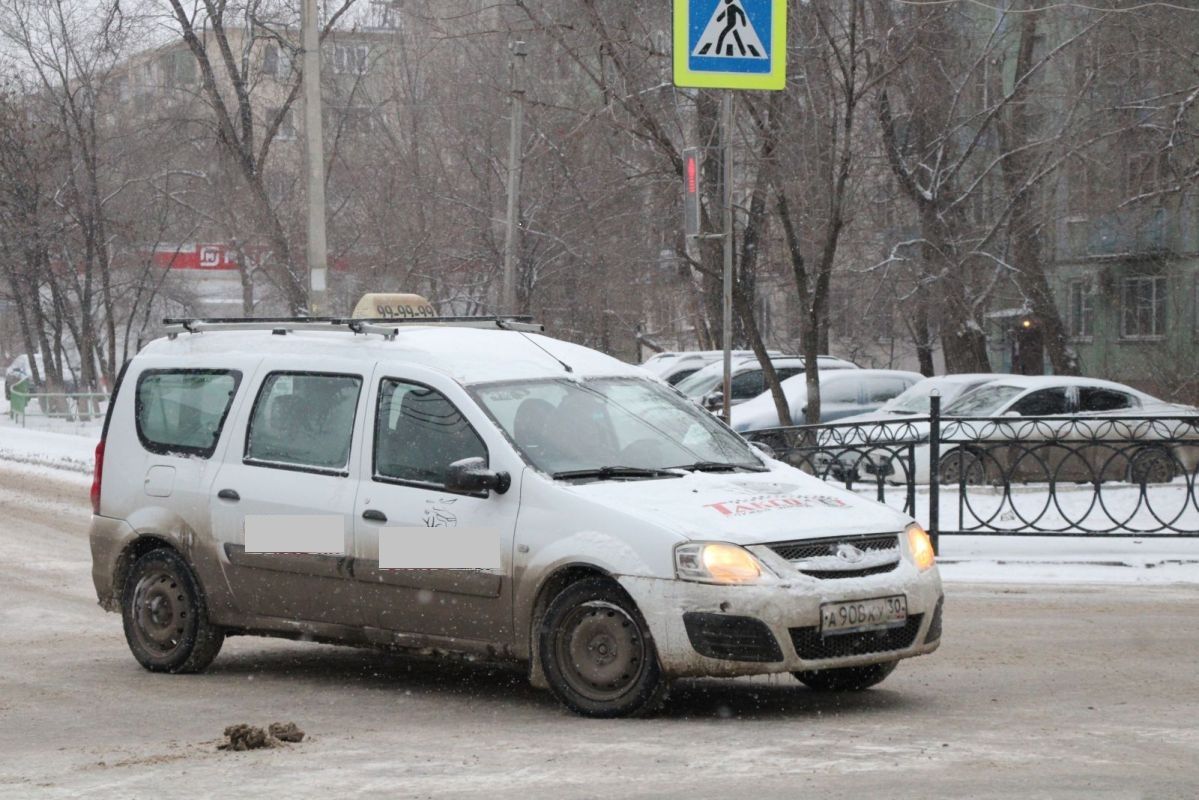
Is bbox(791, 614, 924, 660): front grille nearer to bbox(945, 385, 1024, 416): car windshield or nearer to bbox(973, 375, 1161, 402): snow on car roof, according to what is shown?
bbox(945, 385, 1024, 416): car windshield

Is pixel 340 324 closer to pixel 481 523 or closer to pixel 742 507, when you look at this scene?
pixel 481 523

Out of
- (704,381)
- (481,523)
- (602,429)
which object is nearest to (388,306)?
(602,429)

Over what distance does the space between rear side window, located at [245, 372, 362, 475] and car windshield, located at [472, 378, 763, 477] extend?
0.78 metres

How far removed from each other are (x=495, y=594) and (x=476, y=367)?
114 cm

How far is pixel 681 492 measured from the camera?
744 centimetres

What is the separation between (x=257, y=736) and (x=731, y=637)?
1.83 m

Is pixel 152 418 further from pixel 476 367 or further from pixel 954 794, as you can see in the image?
pixel 954 794

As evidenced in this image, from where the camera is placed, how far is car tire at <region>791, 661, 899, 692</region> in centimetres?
795

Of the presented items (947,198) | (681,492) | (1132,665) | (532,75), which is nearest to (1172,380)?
(947,198)

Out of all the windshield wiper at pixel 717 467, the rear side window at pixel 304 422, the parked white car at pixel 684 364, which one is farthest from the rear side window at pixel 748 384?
the windshield wiper at pixel 717 467

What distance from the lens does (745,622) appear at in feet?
22.9

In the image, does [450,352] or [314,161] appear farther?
[314,161]

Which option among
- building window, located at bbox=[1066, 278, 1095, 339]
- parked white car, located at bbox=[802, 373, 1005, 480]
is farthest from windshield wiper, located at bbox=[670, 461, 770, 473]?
building window, located at bbox=[1066, 278, 1095, 339]

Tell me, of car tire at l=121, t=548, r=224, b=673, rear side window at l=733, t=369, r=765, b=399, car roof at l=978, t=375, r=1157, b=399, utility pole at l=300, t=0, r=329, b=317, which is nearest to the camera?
car tire at l=121, t=548, r=224, b=673
